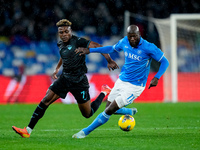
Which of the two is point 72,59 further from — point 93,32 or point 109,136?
point 93,32

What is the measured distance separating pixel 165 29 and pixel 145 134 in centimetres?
1150

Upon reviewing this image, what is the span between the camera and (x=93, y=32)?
24500 millimetres

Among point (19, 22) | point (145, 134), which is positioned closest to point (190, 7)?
point (19, 22)

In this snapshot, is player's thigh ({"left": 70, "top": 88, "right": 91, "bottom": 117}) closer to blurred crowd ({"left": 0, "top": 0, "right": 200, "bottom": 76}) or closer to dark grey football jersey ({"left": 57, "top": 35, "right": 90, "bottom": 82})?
dark grey football jersey ({"left": 57, "top": 35, "right": 90, "bottom": 82})

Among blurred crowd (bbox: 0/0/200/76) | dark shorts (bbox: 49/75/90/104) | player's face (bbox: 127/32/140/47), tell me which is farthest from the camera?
blurred crowd (bbox: 0/0/200/76)

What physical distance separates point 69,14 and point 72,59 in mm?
17256

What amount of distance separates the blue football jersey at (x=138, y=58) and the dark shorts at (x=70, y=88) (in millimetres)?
836

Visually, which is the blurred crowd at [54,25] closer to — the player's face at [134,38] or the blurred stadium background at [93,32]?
the blurred stadium background at [93,32]

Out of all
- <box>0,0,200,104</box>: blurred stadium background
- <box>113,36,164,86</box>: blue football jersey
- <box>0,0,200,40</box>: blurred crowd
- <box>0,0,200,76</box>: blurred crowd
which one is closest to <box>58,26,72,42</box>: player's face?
<box>113,36,164,86</box>: blue football jersey

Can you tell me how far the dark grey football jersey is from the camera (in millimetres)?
7801

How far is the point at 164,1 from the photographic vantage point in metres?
25.6

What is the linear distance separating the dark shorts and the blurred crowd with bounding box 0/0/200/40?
16.6 m

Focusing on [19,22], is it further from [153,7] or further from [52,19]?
[153,7]

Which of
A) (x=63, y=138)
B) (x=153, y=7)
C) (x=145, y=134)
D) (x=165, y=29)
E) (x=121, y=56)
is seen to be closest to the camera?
(x=63, y=138)
